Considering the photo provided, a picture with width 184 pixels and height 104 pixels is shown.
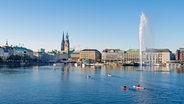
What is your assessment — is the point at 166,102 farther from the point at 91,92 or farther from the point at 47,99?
the point at 47,99

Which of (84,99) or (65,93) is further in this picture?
(65,93)

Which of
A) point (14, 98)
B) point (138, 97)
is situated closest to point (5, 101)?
point (14, 98)

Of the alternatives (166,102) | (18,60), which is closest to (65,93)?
(166,102)

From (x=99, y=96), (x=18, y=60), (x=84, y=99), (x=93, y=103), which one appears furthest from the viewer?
(x=18, y=60)

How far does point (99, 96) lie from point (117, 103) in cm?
488

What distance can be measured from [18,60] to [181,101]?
489ft

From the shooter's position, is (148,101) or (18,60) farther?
(18,60)

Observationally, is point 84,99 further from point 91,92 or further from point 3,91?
point 3,91

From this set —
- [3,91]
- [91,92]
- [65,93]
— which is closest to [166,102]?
[91,92]

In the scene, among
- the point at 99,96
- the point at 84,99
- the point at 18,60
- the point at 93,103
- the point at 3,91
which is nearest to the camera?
the point at 93,103

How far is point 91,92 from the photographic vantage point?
134 ft

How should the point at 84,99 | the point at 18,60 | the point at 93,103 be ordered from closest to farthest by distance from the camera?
the point at 93,103, the point at 84,99, the point at 18,60

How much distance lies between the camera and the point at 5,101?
3322cm

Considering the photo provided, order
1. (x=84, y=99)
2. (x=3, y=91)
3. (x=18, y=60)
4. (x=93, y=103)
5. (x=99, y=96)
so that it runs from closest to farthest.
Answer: (x=93, y=103) < (x=84, y=99) < (x=99, y=96) < (x=3, y=91) < (x=18, y=60)
